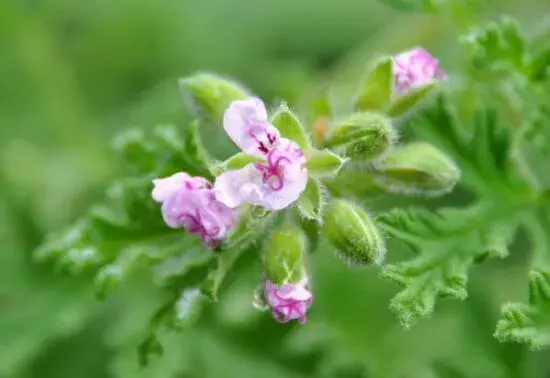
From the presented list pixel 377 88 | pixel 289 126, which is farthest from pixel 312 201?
pixel 377 88

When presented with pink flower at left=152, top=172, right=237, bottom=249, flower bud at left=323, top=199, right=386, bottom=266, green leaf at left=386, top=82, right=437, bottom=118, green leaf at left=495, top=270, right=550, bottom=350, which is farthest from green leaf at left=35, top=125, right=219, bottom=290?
green leaf at left=495, top=270, right=550, bottom=350

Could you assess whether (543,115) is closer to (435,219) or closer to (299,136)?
(435,219)

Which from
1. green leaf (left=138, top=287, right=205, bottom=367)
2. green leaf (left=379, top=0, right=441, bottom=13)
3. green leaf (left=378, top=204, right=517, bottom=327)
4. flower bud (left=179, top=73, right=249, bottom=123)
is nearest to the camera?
green leaf (left=378, top=204, right=517, bottom=327)

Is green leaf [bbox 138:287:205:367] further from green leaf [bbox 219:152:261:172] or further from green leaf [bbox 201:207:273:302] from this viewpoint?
green leaf [bbox 219:152:261:172]

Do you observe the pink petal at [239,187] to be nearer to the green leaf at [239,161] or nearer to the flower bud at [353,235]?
the green leaf at [239,161]

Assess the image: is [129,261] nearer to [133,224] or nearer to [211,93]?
[133,224]

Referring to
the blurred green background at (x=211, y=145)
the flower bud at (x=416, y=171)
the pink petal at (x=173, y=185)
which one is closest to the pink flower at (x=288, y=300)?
the pink petal at (x=173, y=185)
